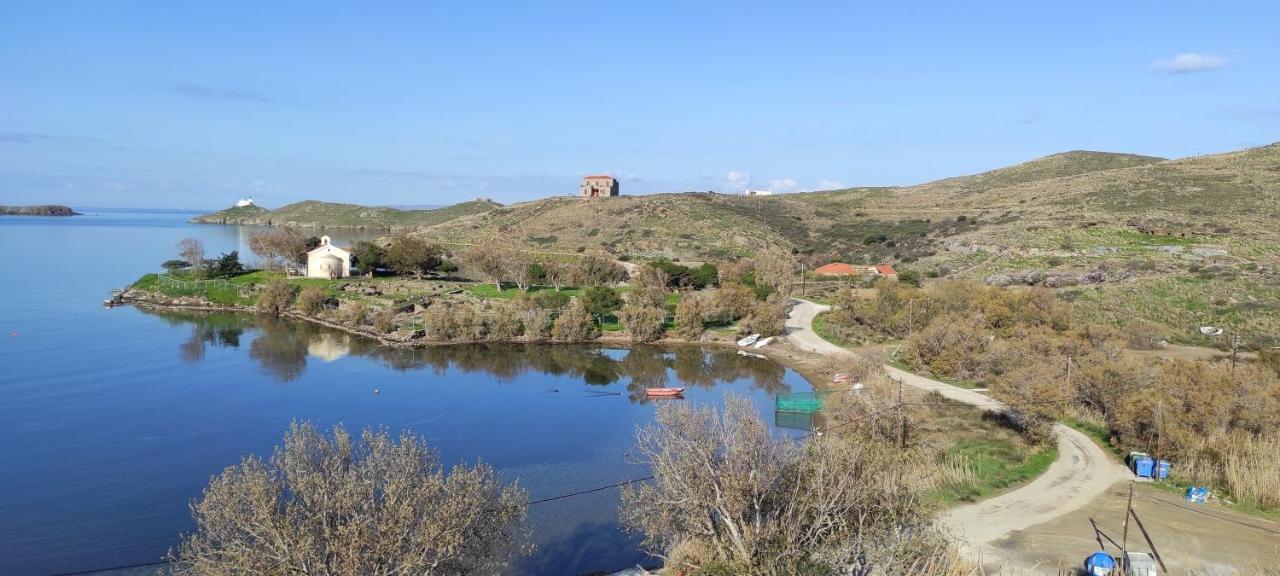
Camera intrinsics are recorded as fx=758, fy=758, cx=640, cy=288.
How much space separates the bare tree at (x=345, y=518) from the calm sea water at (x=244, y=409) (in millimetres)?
6540

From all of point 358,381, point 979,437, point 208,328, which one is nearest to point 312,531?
point 979,437

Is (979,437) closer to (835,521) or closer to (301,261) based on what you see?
(835,521)

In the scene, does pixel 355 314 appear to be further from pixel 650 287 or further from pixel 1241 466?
pixel 1241 466

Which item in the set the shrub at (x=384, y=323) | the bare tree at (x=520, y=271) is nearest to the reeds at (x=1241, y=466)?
the shrub at (x=384, y=323)

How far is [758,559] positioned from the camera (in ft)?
47.0

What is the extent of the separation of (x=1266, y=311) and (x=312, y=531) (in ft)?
159

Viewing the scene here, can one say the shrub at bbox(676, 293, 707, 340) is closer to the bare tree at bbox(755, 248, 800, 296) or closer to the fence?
the bare tree at bbox(755, 248, 800, 296)

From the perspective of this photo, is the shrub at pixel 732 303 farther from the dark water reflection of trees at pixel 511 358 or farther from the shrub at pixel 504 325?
the shrub at pixel 504 325

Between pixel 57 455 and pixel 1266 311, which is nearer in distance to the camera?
pixel 57 455

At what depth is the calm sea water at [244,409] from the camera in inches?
813

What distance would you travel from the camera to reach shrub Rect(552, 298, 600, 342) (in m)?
48.9

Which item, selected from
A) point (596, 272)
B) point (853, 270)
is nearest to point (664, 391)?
point (596, 272)

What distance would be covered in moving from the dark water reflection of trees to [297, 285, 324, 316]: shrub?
3599mm

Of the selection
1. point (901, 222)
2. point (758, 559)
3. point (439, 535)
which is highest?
point (901, 222)
